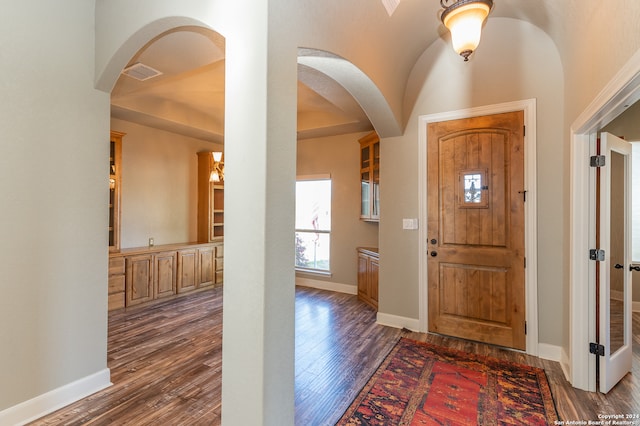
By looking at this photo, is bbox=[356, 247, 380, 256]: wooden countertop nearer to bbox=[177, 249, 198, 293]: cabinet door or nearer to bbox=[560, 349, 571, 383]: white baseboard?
bbox=[560, 349, 571, 383]: white baseboard

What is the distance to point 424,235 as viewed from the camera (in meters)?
3.46

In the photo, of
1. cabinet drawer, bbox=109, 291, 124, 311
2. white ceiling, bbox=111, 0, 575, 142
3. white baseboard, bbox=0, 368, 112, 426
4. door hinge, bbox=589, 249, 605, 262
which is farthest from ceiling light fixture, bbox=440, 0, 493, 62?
cabinet drawer, bbox=109, 291, 124, 311

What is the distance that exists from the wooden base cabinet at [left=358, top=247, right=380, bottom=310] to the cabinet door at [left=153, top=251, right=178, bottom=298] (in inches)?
119

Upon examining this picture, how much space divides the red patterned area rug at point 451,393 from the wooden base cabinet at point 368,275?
145 cm

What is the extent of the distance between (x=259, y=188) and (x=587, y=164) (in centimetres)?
246

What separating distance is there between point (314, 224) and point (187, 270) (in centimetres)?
239

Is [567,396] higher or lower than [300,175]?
lower

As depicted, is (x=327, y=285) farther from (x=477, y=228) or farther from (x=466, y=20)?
(x=466, y=20)

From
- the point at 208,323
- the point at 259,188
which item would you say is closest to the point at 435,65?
the point at 259,188

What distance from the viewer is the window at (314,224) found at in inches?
223

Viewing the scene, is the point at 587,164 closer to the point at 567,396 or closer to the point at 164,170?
the point at 567,396

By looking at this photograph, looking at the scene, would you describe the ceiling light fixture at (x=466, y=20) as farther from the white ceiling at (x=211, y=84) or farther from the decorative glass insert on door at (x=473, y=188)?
the decorative glass insert on door at (x=473, y=188)

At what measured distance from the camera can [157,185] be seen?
204 inches

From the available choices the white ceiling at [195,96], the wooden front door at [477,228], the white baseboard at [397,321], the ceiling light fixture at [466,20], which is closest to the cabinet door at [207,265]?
the white ceiling at [195,96]
